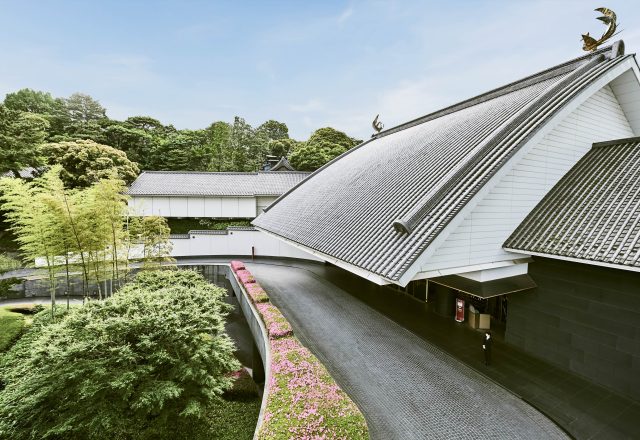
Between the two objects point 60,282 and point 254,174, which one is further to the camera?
point 254,174

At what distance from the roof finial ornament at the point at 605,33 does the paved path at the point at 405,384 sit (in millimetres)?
10006

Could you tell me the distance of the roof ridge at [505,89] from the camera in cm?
967

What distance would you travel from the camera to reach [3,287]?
16.2m

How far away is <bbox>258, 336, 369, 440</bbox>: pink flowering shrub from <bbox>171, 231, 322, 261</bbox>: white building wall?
14755 millimetres

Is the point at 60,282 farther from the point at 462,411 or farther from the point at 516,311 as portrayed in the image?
the point at 516,311

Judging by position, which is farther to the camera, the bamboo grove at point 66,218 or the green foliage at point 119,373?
Result: the bamboo grove at point 66,218

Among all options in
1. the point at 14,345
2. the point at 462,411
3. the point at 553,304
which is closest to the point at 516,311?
the point at 553,304

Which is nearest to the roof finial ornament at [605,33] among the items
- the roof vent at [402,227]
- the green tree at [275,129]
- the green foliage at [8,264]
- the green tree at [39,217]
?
the roof vent at [402,227]

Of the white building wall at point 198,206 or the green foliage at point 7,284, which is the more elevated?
the white building wall at point 198,206

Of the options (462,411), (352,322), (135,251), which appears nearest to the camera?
(462,411)

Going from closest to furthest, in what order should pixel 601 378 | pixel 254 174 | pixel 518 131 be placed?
pixel 601 378
pixel 518 131
pixel 254 174

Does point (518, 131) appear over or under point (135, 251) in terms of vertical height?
over

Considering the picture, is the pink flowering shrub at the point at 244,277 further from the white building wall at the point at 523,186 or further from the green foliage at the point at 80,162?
the green foliage at the point at 80,162

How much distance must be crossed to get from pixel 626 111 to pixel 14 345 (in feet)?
77.0
